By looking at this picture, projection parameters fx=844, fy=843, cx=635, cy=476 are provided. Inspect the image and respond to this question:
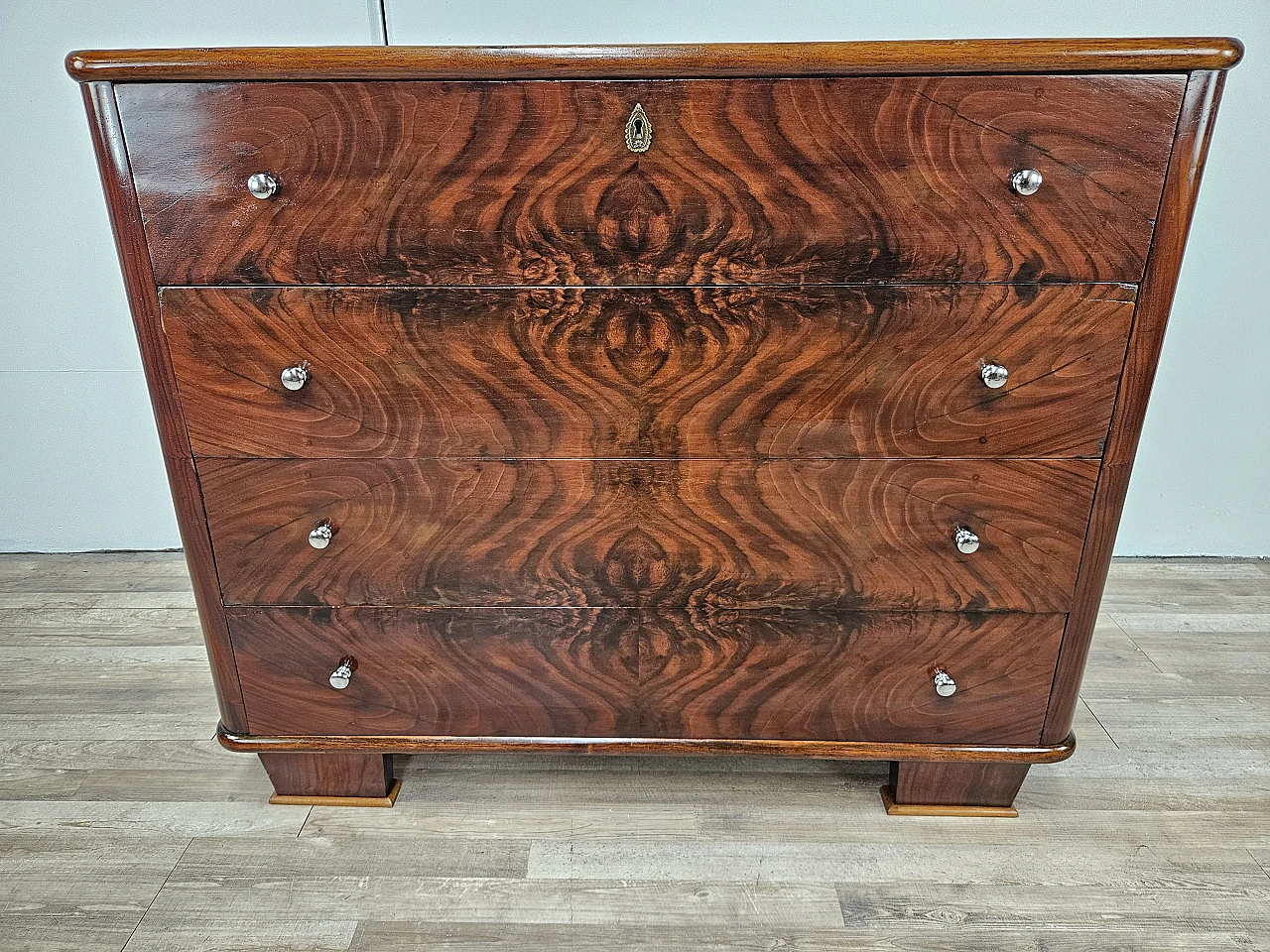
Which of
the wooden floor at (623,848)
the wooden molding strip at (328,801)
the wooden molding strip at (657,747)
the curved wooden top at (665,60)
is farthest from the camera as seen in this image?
the wooden molding strip at (328,801)

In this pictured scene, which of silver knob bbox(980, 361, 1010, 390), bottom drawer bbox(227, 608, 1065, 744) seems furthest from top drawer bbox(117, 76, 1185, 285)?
bottom drawer bbox(227, 608, 1065, 744)

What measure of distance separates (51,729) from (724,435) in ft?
4.42

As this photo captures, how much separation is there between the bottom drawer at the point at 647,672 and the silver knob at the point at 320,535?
115 mm

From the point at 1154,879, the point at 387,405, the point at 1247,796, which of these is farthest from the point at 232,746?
the point at 1247,796

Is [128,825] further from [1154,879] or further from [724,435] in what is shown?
[1154,879]

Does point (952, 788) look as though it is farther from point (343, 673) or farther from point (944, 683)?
point (343, 673)

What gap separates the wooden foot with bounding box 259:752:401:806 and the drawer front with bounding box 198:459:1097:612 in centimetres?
30

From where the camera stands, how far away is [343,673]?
122cm

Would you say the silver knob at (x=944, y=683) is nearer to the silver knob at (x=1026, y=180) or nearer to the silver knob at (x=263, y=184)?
the silver knob at (x=1026, y=180)

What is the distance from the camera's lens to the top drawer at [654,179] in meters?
0.95

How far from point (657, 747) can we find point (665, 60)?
931 mm

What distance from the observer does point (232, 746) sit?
1.29 metres

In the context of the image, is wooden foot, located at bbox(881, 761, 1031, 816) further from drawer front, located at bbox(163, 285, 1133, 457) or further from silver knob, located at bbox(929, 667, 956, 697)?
drawer front, located at bbox(163, 285, 1133, 457)

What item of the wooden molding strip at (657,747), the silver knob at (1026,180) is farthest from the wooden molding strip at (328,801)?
the silver knob at (1026,180)
